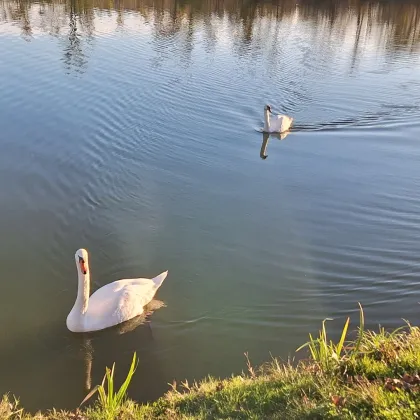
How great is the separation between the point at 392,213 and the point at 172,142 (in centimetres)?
566

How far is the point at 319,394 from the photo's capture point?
4355 millimetres

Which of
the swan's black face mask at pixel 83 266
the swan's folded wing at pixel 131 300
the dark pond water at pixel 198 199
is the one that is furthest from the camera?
the swan's folded wing at pixel 131 300

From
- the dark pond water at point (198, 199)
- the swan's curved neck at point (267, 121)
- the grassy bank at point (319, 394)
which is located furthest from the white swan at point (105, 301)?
the swan's curved neck at point (267, 121)

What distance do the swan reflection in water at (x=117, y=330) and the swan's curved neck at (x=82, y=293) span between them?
0.36m

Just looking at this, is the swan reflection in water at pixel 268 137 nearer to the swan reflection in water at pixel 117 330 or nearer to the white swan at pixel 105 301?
the swan reflection in water at pixel 117 330

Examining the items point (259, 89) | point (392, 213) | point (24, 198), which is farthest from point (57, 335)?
point (259, 89)

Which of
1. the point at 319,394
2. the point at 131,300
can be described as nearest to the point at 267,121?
the point at 131,300

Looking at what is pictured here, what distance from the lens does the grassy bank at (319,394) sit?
3969mm

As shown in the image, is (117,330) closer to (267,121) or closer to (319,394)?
(319,394)

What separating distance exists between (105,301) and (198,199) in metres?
3.98

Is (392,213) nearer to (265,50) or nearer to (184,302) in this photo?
(184,302)

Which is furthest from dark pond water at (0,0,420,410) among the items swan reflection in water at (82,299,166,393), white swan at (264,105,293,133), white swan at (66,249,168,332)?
white swan at (264,105,293,133)

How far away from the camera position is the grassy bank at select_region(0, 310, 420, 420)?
3.97 meters

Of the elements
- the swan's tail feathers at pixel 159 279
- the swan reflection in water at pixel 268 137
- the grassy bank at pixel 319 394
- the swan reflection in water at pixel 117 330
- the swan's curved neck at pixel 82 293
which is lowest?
the swan reflection in water at pixel 268 137
